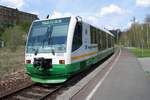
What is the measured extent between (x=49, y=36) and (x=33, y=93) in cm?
270

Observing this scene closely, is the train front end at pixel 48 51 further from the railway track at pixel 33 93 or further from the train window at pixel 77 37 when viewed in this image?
the train window at pixel 77 37

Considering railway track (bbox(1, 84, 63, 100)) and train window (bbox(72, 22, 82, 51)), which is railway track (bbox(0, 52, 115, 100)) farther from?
train window (bbox(72, 22, 82, 51))

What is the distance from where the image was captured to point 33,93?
10.3 meters

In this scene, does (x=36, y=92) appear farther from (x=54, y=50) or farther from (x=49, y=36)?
(x=49, y=36)

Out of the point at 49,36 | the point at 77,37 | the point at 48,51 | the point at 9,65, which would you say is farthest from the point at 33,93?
the point at 9,65

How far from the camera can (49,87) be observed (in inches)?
→ 459

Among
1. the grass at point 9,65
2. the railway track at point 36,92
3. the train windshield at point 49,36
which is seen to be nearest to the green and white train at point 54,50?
the train windshield at point 49,36

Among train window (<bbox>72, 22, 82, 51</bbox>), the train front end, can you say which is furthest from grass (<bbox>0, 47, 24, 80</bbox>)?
train window (<bbox>72, 22, 82, 51</bbox>)

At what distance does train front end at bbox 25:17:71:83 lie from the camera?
35.9 feet

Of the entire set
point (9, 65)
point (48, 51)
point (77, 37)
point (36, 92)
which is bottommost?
point (36, 92)

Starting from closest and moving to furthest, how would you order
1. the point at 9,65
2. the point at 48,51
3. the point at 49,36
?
the point at 48,51 → the point at 49,36 → the point at 9,65

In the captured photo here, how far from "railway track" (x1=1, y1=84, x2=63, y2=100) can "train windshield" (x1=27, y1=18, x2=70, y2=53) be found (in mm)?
1600

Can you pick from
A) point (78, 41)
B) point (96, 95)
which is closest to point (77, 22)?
point (78, 41)

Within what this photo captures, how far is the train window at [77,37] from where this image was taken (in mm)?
11711
